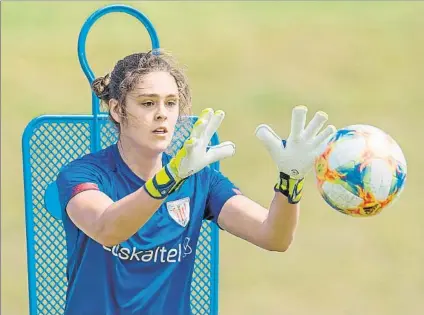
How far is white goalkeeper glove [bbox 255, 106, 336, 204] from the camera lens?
378 centimetres

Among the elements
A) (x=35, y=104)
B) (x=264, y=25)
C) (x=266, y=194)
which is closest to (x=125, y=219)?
(x=266, y=194)

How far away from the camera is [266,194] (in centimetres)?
919

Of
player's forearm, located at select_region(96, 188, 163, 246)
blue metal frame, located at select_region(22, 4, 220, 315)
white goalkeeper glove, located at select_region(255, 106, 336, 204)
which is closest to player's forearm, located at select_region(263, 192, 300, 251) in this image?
white goalkeeper glove, located at select_region(255, 106, 336, 204)

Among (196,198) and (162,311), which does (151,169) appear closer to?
(196,198)

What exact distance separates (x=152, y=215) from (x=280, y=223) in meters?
0.46

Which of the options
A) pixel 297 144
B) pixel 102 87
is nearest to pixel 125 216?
pixel 297 144

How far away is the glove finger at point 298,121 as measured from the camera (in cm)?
375

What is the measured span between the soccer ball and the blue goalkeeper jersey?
0.51 metres

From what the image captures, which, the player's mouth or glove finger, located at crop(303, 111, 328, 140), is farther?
the player's mouth

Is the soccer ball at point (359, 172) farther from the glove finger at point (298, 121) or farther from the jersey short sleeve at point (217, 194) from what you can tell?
the jersey short sleeve at point (217, 194)

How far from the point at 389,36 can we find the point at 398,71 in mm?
1130

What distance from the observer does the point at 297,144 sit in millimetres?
3826

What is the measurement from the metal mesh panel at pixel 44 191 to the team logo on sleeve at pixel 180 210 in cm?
39

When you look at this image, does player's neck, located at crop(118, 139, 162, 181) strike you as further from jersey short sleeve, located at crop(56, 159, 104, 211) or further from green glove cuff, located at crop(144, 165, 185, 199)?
green glove cuff, located at crop(144, 165, 185, 199)
